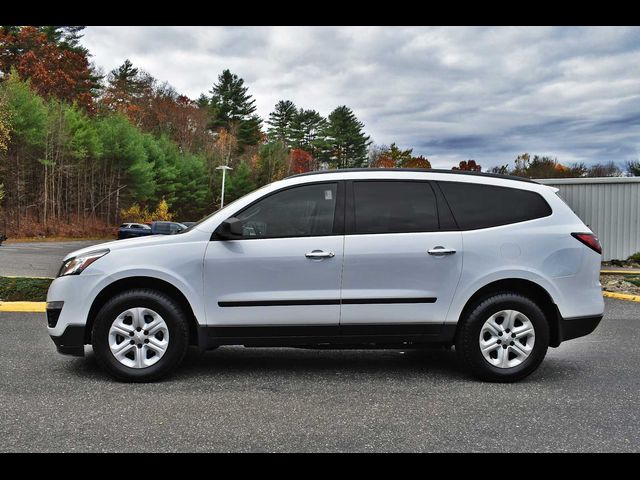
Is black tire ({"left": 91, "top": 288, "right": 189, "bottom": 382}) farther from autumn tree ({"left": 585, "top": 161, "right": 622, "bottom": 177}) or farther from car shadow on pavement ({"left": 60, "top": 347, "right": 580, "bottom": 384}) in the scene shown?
autumn tree ({"left": 585, "top": 161, "right": 622, "bottom": 177})

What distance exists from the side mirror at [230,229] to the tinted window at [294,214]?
11 cm

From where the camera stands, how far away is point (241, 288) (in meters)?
4.83

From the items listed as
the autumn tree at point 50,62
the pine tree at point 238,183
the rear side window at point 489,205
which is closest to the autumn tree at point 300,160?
the pine tree at point 238,183

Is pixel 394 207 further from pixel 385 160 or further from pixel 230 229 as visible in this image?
pixel 385 160

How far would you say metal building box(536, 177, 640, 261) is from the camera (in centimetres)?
1691

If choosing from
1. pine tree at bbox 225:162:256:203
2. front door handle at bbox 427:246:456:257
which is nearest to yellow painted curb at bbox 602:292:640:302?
front door handle at bbox 427:246:456:257

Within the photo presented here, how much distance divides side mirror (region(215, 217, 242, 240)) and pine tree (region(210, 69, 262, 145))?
67.5m

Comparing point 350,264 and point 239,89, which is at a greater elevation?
point 239,89

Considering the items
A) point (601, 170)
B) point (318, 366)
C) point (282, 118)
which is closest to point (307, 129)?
point (282, 118)
